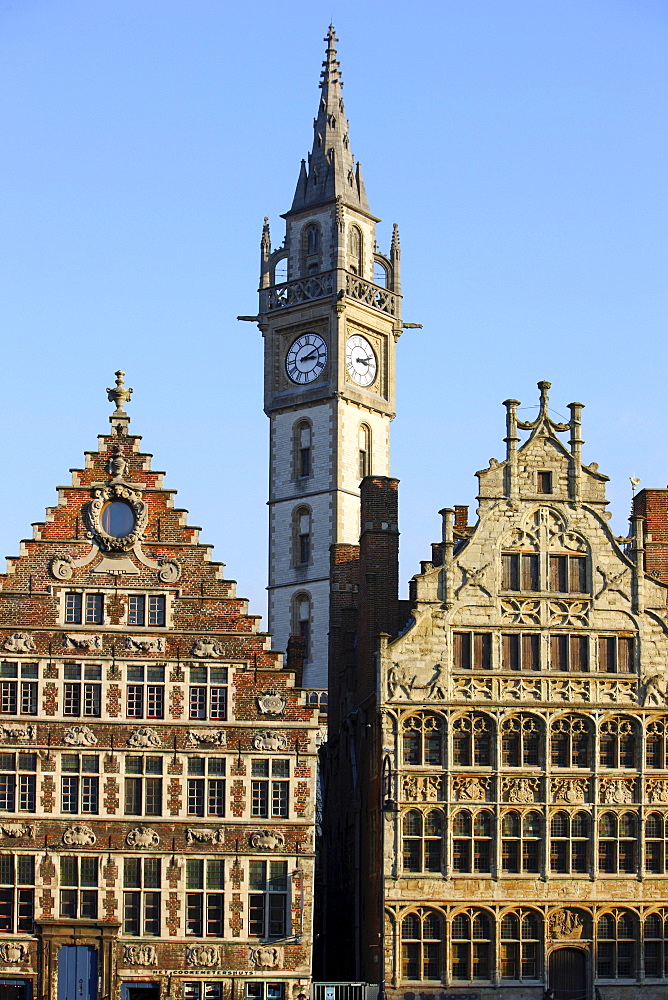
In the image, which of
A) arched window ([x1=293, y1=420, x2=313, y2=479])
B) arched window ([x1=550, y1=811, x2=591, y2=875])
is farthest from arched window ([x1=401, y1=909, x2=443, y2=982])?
arched window ([x1=293, y1=420, x2=313, y2=479])

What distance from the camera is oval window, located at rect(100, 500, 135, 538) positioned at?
179 ft

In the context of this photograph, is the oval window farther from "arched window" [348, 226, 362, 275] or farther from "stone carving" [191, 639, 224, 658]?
"arched window" [348, 226, 362, 275]

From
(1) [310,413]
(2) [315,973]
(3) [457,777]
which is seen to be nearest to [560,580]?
(3) [457,777]

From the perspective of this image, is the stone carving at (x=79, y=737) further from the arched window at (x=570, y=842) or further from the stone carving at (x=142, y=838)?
the arched window at (x=570, y=842)

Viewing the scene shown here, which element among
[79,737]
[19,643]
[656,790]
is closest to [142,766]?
[79,737]

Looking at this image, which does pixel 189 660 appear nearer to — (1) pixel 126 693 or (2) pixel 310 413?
(1) pixel 126 693

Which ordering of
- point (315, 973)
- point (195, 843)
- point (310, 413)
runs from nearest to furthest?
point (195, 843), point (315, 973), point (310, 413)

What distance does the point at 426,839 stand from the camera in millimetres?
53219

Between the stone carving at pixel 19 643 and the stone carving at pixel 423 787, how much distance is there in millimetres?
10641

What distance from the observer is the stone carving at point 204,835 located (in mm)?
52656

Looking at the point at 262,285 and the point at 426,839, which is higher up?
the point at 262,285

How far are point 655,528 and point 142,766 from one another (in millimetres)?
16823

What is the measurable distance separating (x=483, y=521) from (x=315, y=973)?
14877 mm

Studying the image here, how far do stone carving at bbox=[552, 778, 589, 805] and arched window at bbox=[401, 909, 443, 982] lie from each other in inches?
182
